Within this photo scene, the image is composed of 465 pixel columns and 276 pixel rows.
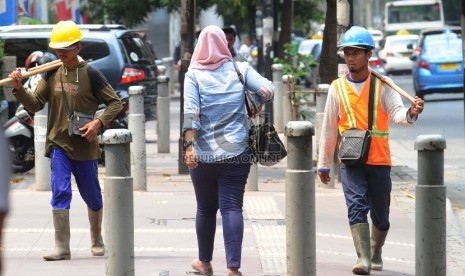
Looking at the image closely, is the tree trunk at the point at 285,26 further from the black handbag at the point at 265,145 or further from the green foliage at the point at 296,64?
the black handbag at the point at 265,145

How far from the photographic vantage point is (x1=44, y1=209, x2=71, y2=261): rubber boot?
9.01 metres

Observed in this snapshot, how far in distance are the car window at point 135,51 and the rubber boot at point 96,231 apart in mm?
9499

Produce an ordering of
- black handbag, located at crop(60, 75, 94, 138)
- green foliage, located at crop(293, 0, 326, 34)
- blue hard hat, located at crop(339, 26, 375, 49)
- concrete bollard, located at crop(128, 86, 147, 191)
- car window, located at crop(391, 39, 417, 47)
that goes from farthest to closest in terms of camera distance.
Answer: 1. car window, located at crop(391, 39, 417, 47)
2. green foliage, located at crop(293, 0, 326, 34)
3. concrete bollard, located at crop(128, 86, 147, 191)
4. black handbag, located at crop(60, 75, 94, 138)
5. blue hard hat, located at crop(339, 26, 375, 49)

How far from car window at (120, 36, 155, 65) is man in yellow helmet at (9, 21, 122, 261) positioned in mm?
9543

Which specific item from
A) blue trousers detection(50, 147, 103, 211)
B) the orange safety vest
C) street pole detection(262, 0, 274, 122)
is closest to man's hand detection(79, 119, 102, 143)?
blue trousers detection(50, 147, 103, 211)

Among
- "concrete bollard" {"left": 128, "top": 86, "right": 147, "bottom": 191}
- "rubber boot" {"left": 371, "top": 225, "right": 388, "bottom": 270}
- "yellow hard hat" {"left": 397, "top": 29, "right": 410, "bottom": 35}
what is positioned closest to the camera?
"rubber boot" {"left": 371, "top": 225, "right": 388, "bottom": 270}

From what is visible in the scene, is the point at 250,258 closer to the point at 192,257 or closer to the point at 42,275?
the point at 192,257

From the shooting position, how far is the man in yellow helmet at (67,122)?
8953mm

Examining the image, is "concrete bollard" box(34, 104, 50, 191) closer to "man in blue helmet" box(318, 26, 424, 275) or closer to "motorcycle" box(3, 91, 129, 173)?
"motorcycle" box(3, 91, 129, 173)

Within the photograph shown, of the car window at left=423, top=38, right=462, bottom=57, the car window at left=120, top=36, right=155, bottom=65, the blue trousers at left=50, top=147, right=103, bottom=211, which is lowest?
the car window at left=423, top=38, right=462, bottom=57

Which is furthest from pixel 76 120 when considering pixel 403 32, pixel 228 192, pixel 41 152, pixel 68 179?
pixel 403 32

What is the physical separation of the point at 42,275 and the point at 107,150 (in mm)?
1635

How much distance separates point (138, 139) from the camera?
532 inches

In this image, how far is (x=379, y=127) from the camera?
27.4ft
